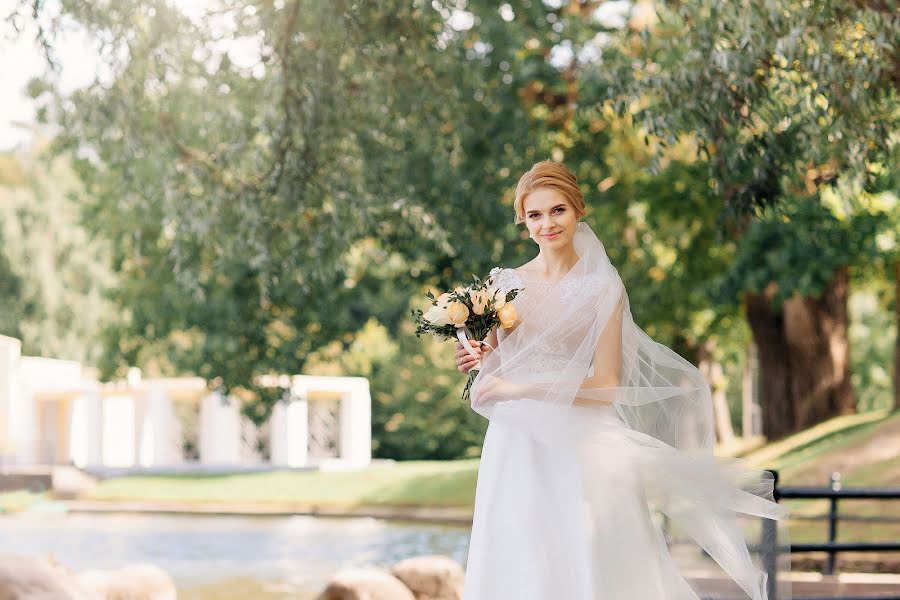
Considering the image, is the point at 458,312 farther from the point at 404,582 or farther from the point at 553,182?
the point at 404,582

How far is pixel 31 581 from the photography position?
24.3 ft

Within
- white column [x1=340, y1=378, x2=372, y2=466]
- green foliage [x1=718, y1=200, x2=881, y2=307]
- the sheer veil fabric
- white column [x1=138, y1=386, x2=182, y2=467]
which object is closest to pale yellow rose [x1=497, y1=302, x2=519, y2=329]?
the sheer veil fabric

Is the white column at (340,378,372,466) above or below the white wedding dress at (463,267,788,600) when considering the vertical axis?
below

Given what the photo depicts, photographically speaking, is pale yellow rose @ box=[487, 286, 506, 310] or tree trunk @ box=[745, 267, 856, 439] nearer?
pale yellow rose @ box=[487, 286, 506, 310]

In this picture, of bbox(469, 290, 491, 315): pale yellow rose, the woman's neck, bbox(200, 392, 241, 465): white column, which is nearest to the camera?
bbox(469, 290, 491, 315): pale yellow rose

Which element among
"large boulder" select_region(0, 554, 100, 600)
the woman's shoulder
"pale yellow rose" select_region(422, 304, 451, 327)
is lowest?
"large boulder" select_region(0, 554, 100, 600)

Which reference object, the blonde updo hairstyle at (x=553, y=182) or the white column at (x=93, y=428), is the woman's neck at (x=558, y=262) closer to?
the blonde updo hairstyle at (x=553, y=182)

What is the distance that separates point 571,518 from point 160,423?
38.8 meters

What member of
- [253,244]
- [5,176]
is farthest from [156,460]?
[253,244]

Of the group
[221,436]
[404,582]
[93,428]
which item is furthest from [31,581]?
[93,428]

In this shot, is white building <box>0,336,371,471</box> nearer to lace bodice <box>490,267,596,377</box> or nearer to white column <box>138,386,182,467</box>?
white column <box>138,386,182,467</box>

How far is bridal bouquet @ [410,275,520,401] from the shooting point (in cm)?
467

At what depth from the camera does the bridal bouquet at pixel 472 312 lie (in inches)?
184

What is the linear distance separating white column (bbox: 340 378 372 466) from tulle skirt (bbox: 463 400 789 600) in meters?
35.9
